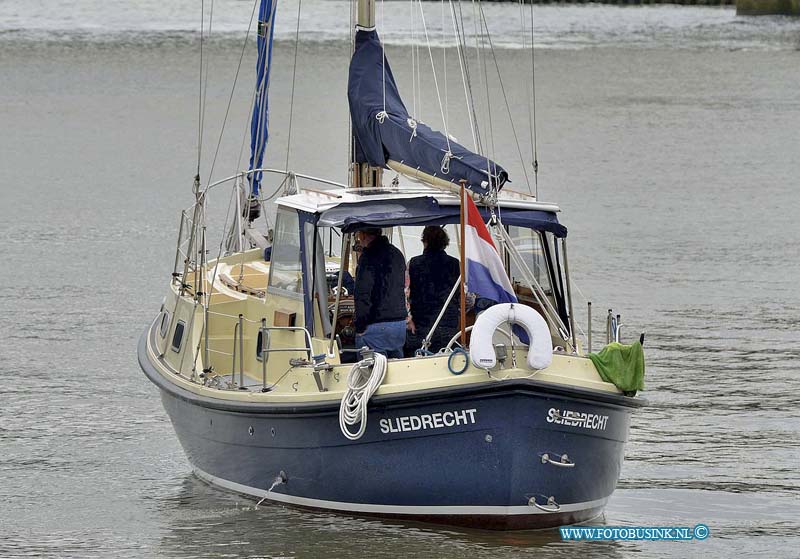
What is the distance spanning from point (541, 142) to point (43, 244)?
20.8 meters

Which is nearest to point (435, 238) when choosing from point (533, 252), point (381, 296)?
point (381, 296)

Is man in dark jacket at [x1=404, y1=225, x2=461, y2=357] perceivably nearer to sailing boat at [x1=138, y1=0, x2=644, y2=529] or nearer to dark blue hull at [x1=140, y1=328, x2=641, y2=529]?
sailing boat at [x1=138, y1=0, x2=644, y2=529]

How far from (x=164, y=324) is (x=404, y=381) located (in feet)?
16.1

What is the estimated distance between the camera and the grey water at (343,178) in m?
14.6

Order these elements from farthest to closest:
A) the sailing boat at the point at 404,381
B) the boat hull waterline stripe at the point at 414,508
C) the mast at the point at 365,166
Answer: the mast at the point at 365,166 → the boat hull waterline stripe at the point at 414,508 → the sailing boat at the point at 404,381

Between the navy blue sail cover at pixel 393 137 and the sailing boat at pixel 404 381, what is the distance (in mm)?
20

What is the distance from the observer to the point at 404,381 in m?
12.4

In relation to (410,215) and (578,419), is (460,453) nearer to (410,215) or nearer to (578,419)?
(578,419)

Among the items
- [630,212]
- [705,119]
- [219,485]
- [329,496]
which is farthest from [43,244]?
[705,119]

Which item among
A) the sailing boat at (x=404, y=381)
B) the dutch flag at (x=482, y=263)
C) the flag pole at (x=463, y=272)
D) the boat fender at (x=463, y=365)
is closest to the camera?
the boat fender at (x=463, y=365)

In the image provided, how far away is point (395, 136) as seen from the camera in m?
14.7

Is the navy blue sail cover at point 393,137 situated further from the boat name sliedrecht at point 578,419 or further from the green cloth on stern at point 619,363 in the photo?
the boat name sliedrecht at point 578,419

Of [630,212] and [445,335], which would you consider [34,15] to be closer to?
[630,212]

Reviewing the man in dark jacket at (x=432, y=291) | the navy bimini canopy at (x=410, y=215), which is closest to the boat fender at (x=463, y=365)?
the man in dark jacket at (x=432, y=291)
